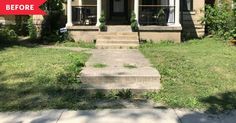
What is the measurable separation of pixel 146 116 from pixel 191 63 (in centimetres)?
466

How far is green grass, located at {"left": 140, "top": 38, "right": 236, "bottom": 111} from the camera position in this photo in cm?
790

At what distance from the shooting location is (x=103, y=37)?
17734 millimetres

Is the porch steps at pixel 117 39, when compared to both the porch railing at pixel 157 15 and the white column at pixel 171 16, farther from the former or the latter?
the white column at pixel 171 16

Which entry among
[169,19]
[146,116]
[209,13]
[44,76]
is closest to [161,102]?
[146,116]

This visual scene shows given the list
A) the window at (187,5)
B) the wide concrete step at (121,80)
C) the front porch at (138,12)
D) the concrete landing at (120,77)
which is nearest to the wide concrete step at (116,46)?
the front porch at (138,12)

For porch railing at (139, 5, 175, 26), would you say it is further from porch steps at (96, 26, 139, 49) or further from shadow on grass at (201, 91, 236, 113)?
shadow on grass at (201, 91, 236, 113)

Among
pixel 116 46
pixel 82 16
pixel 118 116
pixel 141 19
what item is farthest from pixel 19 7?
pixel 141 19

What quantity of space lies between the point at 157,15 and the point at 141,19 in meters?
0.75

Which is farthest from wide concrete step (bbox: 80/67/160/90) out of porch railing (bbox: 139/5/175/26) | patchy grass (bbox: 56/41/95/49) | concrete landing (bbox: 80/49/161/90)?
porch railing (bbox: 139/5/175/26)

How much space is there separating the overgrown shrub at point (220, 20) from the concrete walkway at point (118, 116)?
11.3m

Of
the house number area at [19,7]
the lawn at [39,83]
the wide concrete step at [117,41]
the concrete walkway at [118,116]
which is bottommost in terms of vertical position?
the concrete walkway at [118,116]

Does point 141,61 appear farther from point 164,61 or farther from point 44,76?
point 44,76

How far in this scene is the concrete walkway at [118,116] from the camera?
6.80m

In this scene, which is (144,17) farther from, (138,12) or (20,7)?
(20,7)
